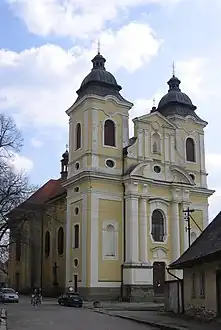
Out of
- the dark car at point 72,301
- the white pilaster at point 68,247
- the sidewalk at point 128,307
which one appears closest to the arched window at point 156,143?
the white pilaster at point 68,247

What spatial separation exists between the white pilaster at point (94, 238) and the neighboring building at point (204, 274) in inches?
696

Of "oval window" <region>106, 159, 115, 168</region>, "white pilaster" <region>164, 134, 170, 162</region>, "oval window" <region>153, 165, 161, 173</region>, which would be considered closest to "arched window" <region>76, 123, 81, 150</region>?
"oval window" <region>106, 159, 115, 168</region>

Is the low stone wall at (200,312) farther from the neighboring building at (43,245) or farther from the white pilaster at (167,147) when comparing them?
the white pilaster at (167,147)

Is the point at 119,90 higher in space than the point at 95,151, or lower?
higher

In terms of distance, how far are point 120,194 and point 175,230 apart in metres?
6.31

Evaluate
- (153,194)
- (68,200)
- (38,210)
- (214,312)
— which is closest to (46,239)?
(38,210)

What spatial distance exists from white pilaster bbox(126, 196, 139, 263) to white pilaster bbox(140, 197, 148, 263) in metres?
0.55

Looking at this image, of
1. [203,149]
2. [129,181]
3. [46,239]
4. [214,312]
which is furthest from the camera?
[46,239]

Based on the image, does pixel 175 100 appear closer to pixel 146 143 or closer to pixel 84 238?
pixel 146 143

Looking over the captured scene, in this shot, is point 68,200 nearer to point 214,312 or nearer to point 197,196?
point 197,196

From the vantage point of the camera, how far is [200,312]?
2392cm

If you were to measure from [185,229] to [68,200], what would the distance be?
11.2m

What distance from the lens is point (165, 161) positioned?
163 ft

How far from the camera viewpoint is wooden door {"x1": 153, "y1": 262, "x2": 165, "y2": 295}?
45.9m
